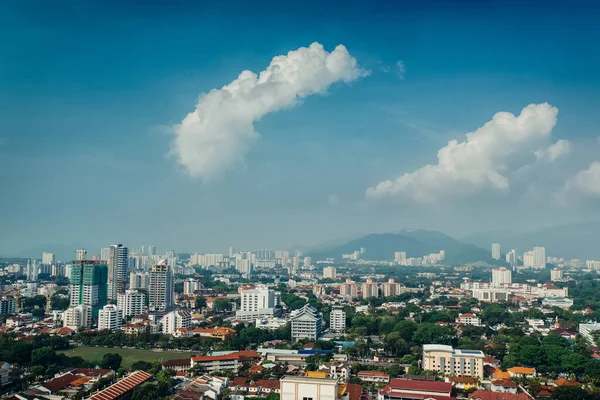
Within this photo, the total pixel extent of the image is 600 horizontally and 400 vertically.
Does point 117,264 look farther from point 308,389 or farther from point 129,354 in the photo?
point 308,389

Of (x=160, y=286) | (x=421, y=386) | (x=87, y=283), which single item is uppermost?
(x=87, y=283)

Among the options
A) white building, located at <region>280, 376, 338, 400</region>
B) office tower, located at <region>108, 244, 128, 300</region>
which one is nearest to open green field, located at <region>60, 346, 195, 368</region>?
white building, located at <region>280, 376, 338, 400</region>

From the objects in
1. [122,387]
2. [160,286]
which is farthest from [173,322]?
[122,387]

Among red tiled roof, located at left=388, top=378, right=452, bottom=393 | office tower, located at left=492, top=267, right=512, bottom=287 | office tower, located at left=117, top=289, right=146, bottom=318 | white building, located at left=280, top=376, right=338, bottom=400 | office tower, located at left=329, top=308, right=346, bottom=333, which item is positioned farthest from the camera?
office tower, located at left=492, top=267, right=512, bottom=287

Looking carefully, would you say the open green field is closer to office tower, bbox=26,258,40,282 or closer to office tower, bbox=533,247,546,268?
office tower, bbox=26,258,40,282

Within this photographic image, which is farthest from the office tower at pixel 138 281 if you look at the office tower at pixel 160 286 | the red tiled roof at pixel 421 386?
the red tiled roof at pixel 421 386

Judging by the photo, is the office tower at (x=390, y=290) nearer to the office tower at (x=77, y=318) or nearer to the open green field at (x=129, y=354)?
the office tower at (x=77, y=318)
